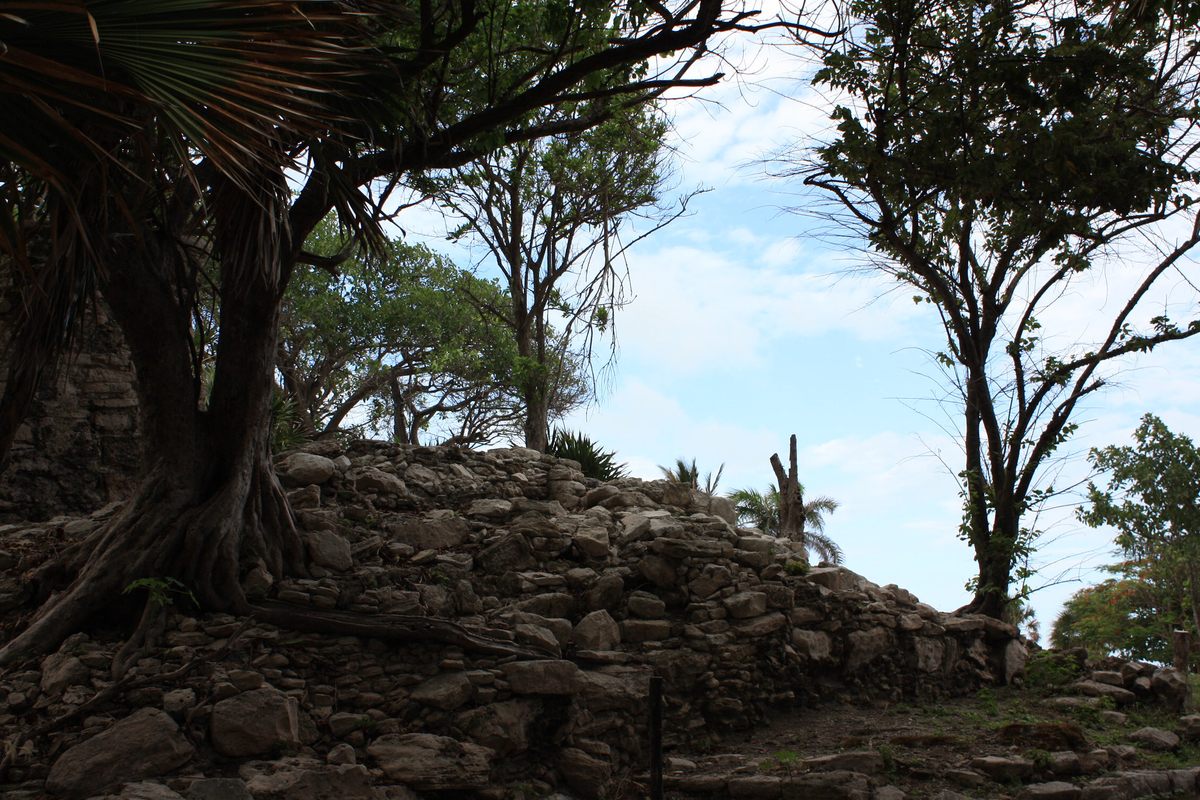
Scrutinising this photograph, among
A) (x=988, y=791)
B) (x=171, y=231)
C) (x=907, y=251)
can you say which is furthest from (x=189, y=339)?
(x=907, y=251)

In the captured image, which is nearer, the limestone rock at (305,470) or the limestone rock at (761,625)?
the limestone rock at (761,625)

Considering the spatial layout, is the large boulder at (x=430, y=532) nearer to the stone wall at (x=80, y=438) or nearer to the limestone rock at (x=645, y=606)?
the limestone rock at (x=645, y=606)

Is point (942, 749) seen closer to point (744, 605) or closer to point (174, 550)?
point (744, 605)

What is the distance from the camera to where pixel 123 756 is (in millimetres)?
5727

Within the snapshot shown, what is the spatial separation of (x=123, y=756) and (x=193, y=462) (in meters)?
2.42

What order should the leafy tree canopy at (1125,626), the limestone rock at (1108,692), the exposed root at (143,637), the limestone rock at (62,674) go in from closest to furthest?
1. the limestone rock at (62,674)
2. the exposed root at (143,637)
3. the limestone rock at (1108,692)
4. the leafy tree canopy at (1125,626)

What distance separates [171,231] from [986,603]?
9.24 metres

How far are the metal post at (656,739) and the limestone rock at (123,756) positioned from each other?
276cm

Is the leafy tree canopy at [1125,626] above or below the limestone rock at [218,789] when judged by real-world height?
above

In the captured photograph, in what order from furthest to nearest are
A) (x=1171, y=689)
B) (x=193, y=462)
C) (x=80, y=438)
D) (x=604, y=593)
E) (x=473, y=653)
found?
(x=1171, y=689)
(x=80, y=438)
(x=604, y=593)
(x=193, y=462)
(x=473, y=653)

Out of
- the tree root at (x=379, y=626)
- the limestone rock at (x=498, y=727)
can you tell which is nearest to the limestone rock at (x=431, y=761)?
the limestone rock at (x=498, y=727)

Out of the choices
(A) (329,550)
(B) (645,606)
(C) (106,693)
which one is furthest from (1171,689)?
(C) (106,693)

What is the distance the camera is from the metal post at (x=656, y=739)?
5836 mm

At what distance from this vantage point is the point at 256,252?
7.07 meters
